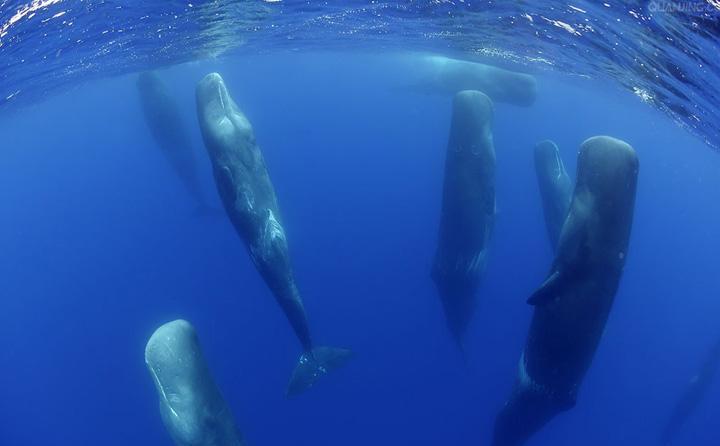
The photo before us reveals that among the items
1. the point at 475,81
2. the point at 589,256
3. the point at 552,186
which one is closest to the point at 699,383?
the point at 552,186

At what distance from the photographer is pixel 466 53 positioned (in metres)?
24.3

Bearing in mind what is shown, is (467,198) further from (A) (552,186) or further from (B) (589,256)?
(B) (589,256)

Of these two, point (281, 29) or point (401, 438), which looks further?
point (281, 29)

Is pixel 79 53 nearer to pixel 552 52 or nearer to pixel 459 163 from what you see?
pixel 459 163

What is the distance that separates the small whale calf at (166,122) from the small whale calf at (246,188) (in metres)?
10.6

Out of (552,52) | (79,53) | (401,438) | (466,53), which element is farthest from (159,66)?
(401,438)

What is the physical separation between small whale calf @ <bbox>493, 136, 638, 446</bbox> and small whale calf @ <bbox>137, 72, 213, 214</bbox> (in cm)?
1666

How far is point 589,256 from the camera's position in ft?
25.8

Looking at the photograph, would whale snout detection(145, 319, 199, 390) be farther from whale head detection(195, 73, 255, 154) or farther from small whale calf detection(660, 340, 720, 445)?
small whale calf detection(660, 340, 720, 445)

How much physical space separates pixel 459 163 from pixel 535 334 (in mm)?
4882

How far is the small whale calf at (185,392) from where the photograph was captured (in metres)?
9.22

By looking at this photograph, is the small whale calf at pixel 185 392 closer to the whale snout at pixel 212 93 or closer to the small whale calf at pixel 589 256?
the whale snout at pixel 212 93

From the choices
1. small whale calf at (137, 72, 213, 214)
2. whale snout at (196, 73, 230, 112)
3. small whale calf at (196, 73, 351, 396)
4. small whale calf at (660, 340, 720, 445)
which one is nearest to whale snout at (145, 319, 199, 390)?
small whale calf at (196, 73, 351, 396)

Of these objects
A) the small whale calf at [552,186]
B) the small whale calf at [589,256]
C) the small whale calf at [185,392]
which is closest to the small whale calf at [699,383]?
the small whale calf at [552,186]
